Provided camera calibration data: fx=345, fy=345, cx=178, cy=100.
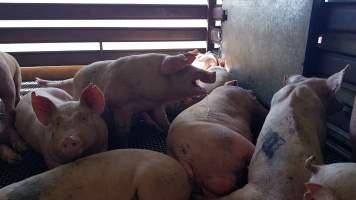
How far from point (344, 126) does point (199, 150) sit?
2.67 feet

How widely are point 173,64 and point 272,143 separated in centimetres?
81

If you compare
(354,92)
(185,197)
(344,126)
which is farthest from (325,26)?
(185,197)

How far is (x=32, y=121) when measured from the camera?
6.77 ft

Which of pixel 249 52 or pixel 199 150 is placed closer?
pixel 199 150

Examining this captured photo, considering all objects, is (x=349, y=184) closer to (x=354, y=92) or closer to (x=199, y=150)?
(x=199, y=150)

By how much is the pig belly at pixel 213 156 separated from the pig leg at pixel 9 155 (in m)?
0.98

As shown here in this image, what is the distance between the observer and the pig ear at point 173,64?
2.01 meters

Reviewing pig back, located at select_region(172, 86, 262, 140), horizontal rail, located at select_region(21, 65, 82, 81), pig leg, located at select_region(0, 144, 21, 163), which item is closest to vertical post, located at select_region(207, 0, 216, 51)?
horizontal rail, located at select_region(21, 65, 82, 81)

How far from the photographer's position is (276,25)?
7.54ft

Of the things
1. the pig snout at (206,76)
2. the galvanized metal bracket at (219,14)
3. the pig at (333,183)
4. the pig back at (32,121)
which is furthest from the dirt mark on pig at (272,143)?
the galvanized metal bracket at (219,14)

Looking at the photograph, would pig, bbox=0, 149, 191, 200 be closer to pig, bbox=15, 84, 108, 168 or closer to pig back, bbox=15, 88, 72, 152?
pig, bbox=15, 84, 108, 168

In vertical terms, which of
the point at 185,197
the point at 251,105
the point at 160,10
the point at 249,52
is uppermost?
the point at 160,10

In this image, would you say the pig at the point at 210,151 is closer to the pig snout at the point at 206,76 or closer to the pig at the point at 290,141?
the pig at the point at 290,141

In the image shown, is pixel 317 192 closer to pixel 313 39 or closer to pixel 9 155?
pixel 313 39
